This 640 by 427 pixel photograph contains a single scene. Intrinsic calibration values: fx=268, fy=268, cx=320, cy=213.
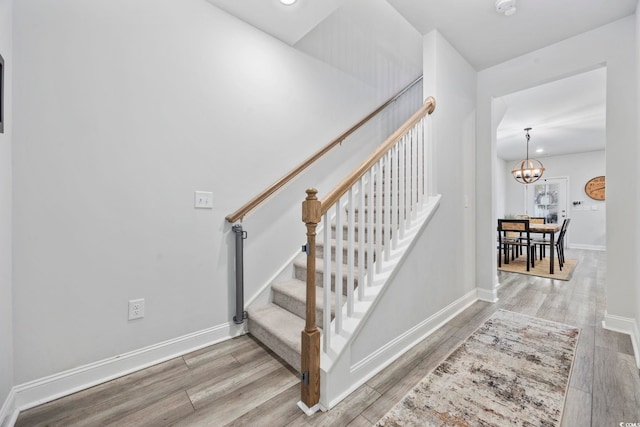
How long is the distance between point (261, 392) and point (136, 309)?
0.93 meters

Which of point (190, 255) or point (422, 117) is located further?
point (422, 117)

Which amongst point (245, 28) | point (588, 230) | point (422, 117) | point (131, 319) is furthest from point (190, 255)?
point (588, 230)

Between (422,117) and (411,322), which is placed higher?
(422,117)

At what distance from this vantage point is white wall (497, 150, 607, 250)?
6.68 meters

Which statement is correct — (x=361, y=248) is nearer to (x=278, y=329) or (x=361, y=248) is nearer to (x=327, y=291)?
(x=327, y=291)

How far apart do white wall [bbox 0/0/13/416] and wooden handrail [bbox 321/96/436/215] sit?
1.48m

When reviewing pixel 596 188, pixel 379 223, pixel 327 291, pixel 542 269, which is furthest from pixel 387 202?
pixel 596 188

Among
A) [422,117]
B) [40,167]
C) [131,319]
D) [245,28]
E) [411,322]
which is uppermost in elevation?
[245,28]

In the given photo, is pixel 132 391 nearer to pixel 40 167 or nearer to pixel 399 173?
pixel 40 167

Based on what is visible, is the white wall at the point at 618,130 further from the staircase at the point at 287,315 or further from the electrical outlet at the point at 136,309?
the electrical outlet at the point at 136,309

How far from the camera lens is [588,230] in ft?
22.4

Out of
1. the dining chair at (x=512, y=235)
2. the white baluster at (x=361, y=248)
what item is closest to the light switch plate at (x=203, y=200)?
the white baluster at (x=361, y=248)

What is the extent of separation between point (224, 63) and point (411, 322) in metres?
2.38

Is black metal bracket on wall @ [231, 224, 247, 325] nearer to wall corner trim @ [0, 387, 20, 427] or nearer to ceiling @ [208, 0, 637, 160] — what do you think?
wall corner trim @ [0, 387, 20, 427]
